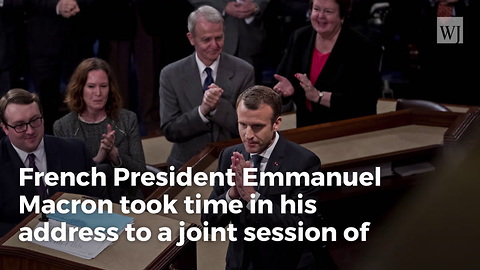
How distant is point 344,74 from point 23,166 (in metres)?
1.80

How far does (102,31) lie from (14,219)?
2.83 m

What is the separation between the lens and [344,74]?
4.29 m

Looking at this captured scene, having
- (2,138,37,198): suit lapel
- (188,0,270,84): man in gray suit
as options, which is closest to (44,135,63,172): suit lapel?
(2,138,37,198): suit lapel

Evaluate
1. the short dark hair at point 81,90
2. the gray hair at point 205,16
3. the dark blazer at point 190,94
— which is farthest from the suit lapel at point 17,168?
the gray hair at point 205,16

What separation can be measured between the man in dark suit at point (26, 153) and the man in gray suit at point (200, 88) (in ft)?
2.27

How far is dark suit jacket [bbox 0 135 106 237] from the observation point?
3.21 m

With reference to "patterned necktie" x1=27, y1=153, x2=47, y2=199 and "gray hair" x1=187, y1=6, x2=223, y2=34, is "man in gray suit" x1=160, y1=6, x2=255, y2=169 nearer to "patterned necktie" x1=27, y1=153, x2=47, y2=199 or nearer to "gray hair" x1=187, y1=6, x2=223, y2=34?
"gray hair" x1=187, y1=6, x2=223, y2=34

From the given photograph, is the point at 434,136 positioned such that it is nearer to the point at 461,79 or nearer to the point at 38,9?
the point at 461,79

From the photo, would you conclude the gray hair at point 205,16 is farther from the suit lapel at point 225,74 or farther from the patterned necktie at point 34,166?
the patterned necktie at point 34,166

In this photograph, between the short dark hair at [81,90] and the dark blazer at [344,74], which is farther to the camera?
the dark blazer at [344,74]

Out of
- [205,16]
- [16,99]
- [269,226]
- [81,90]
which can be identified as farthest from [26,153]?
[269,226]

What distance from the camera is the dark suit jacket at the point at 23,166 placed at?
126 inches

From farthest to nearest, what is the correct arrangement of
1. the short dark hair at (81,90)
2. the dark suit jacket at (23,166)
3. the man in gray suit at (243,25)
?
the man in gray suit at (243,25), the short dark hair at (81,90), the dark suit jacket at (23,166)

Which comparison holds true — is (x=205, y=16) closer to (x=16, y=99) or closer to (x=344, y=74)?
(x=344, y=74)
